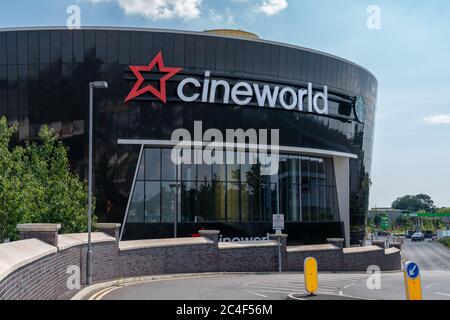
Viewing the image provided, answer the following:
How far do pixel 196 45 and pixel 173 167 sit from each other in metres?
8.72

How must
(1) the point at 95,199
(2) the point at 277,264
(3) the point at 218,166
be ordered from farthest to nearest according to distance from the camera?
(3) the point at 218,166 → (1) the point at 95,199 → (2) the point at 277,264

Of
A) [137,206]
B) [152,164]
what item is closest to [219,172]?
[152,164]

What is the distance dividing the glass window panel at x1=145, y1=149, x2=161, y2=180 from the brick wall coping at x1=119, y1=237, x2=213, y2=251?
1354 cm

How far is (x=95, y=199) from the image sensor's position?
1539 inches

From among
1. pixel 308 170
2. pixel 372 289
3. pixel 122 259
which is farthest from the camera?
pixel 308 170

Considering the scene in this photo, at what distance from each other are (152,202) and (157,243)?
15464 mm

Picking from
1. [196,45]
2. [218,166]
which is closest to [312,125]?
[218,166]

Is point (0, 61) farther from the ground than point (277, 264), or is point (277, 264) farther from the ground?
point (0, 61)

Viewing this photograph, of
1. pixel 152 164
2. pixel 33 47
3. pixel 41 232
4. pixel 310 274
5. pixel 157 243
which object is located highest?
pixel 33 47

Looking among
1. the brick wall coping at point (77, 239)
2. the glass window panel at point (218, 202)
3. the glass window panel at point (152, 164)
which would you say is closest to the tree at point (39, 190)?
the brick wall coping at point (77, 239)

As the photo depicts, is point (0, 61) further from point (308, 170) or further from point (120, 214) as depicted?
point (308, 170)

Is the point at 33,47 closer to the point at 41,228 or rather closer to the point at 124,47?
the point at 124,47

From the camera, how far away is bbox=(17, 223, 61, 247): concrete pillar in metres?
17.0

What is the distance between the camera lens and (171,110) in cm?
4266
